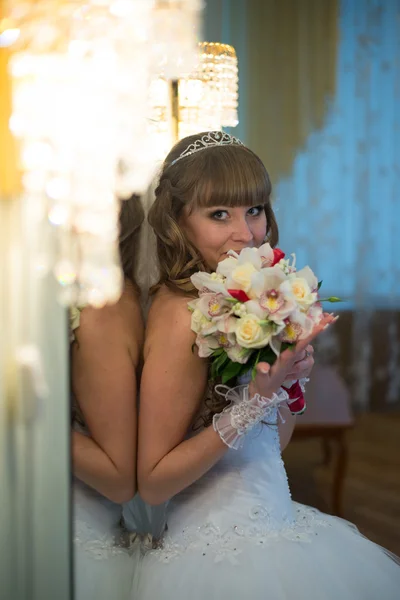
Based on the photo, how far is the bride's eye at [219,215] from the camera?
46.8 inches

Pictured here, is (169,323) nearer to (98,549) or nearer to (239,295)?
(239,295)

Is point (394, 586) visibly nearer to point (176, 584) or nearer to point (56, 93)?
point (176, 584)

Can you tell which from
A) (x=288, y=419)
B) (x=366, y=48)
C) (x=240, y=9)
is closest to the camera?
(x=288, y=419)

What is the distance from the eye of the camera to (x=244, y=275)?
106 cm

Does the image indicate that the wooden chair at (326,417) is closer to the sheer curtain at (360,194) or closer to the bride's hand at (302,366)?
the bride's hand at (302,366)

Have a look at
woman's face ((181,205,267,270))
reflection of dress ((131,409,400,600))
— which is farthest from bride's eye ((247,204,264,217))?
reflection of dress ((131,409,400,600))

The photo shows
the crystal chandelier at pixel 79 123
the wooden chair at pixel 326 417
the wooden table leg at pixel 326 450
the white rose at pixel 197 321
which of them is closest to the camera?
the crystal chandelier at pixel 79 123

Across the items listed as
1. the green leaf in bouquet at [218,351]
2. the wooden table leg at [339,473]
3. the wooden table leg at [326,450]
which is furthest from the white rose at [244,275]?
the wooden table leg at [326,450]

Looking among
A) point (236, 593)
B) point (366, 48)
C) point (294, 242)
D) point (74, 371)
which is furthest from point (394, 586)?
point (366, 48)

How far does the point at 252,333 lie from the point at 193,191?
30 cm

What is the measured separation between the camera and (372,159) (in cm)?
481

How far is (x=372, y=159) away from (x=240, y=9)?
3045 millimetres

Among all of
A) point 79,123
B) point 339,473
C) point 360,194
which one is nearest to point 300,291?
point 79,123

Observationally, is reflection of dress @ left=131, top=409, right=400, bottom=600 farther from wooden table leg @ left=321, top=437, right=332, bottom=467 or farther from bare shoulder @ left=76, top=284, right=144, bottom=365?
wooden table leg @ left=321, top=437, right=332, bottom=467
